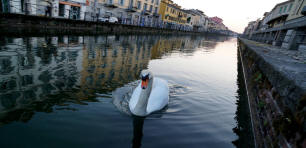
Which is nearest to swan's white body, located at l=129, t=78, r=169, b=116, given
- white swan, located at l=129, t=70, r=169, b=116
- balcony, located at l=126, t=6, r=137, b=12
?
white swan, located at l=129, t=70, r=169, b=116

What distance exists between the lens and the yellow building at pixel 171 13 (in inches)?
2702

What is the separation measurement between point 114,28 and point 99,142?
31.4 metres

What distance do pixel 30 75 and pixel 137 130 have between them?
194 inches

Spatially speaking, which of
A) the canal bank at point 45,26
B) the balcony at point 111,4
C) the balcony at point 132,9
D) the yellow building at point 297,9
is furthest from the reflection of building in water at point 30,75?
the balcony at point 132,9

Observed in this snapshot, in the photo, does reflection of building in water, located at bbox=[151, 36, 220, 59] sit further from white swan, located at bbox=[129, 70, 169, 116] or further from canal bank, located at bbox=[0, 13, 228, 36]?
canal bank, located at bbox=[0, 13, 228, 36]

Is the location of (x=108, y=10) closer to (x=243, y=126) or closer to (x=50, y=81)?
(x=50, y=81)

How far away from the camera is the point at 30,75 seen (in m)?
6.28

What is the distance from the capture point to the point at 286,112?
2.52 metres

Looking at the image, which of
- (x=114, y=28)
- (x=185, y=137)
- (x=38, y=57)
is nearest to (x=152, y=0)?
(x=114, y=28)

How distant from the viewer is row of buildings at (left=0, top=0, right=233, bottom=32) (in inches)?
946

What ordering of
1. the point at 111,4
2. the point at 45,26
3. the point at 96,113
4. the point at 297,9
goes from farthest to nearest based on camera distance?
the point at 111,4, the point at 297,9, the point at 45,26, the point at 96,113

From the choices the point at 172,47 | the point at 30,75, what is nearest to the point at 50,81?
the point at 30,75

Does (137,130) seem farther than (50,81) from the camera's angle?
No

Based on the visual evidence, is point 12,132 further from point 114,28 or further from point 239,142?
point 114,28
